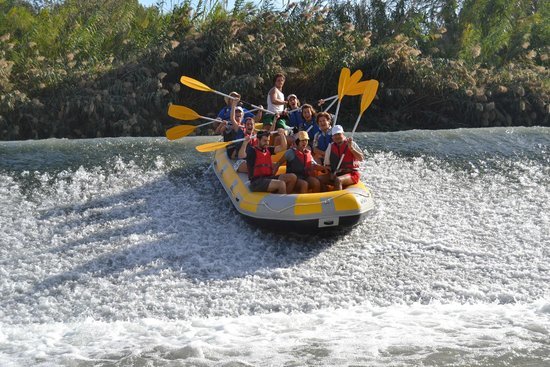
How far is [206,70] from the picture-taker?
43.0ft


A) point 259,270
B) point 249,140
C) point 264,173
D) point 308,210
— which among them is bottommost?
point 259,270

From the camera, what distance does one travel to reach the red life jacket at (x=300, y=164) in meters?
7.34

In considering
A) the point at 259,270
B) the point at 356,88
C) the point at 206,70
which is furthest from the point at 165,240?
the point at 206,70

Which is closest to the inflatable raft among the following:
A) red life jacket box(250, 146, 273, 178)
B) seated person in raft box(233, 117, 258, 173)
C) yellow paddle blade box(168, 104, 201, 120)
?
red life jacket box(250, 146, 273, 178)

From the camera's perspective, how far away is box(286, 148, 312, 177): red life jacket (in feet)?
24.1

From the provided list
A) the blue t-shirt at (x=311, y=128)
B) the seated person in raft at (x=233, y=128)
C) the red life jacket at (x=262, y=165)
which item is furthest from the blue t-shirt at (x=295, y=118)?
the red life jacket at (x=262, y=165)

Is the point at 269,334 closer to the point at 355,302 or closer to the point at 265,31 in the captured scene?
the point at 355,302

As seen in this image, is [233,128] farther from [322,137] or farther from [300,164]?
[300,164]

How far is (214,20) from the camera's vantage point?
13.5m

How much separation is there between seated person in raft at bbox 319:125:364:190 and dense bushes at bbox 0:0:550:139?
5091mm

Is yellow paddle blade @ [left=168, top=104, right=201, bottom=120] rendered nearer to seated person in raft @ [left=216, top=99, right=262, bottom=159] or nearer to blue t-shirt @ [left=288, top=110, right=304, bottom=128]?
seated person in raft @ [left=216, top=99, right=262, bottom=159]

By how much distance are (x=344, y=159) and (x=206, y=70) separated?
609 cm

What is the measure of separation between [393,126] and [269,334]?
317 inches

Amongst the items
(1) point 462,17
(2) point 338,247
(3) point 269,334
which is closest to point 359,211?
(2) point 338,247
